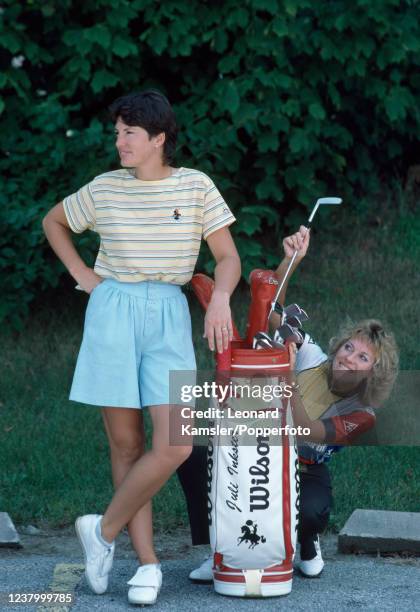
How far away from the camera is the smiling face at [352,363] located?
14.9ft

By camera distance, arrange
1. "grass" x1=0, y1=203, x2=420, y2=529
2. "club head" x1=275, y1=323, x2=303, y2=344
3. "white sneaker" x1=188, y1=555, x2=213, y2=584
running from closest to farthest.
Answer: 1. "club head" x1=275, y1=323, x2=303, y2=344
2. "white sneaker" x1=188, y1=555, x2=213, y2=584
3. "grass" x1=0, y1=203, x2=420, y2=529

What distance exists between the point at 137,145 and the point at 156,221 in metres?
0.27

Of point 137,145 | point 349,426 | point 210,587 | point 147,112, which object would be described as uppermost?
point 147,112

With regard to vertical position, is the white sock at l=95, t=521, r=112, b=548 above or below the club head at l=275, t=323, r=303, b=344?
below

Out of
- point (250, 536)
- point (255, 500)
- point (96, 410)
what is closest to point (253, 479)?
point (255, 500)

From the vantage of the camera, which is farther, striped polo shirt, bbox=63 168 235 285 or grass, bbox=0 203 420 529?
grass, bbox=0 203 420 529

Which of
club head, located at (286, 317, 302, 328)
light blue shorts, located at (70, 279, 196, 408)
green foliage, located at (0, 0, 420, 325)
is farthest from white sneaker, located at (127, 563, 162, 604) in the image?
green foliage, located at (0, 0, 420, 325)

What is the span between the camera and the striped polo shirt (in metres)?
4.16

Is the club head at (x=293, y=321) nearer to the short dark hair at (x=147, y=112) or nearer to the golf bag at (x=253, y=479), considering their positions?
the golf bag at (x=253, y=479)

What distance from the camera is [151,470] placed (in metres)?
4.16

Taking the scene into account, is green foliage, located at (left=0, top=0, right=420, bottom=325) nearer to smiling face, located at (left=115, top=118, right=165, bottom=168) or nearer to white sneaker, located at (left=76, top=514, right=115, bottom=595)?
smiling face, located at (left=115, top=118, right=165, bottom=168)

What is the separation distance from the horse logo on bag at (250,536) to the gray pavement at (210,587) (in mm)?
215

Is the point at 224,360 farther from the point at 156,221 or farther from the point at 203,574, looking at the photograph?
the point at 203,574

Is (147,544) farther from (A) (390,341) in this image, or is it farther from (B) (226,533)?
(A) (390,341)
